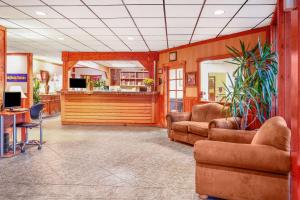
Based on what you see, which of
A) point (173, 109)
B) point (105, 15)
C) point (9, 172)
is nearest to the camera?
point (9, 172)

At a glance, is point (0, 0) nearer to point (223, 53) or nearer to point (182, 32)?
point (182, 32)

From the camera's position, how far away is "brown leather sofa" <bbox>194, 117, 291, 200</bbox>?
235 centimetres

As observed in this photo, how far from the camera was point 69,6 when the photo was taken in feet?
14.2

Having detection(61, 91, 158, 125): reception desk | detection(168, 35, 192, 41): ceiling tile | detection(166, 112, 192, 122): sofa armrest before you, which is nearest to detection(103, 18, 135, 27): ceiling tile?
detection(168, 35, 192, 41): ceiling tile

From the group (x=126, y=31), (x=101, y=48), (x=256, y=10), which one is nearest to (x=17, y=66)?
(x=101, y=48)

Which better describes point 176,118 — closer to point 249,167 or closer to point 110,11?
point 110,11

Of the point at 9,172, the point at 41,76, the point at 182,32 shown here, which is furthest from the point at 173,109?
the point at 41,76

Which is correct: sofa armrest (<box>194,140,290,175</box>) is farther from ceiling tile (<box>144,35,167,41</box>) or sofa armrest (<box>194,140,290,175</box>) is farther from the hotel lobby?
ceiling tile (<box>144,35,167,41</box>)

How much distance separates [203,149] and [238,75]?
6.08 feet

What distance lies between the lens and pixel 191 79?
751 centimetres

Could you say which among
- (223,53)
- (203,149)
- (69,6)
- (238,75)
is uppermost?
(69,6)

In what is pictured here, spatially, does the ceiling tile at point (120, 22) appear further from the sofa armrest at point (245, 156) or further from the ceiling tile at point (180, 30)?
the sofa armrest at point (245, 156)

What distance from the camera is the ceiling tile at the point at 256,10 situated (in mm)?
4289

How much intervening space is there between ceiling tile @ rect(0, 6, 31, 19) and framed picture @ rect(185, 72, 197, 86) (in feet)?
15.0
